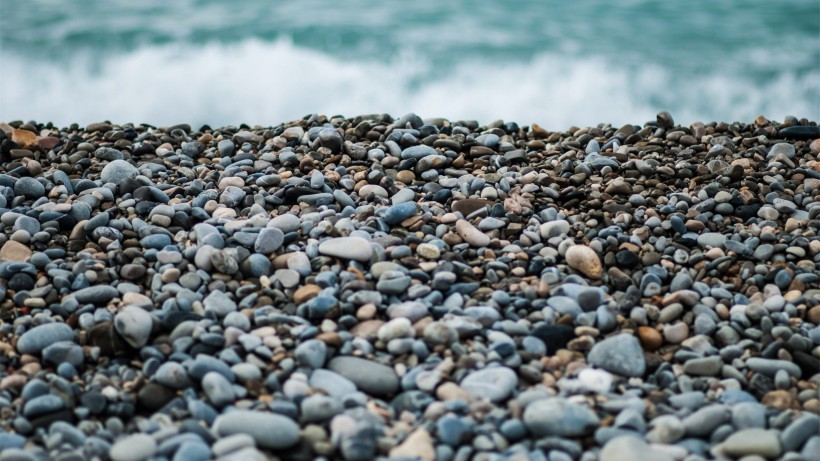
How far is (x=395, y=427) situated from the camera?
1785 millimetres

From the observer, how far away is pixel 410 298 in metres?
2.21

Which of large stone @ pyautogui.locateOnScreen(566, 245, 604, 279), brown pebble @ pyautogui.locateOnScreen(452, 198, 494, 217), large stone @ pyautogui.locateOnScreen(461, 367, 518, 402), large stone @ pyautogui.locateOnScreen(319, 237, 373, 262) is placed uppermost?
brown pebble @ pyautogui.locateOnScreen(452, 198, 494, 217)

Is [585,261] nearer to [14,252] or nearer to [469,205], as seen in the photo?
[469,205]

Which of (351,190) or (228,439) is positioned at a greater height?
(351,190)

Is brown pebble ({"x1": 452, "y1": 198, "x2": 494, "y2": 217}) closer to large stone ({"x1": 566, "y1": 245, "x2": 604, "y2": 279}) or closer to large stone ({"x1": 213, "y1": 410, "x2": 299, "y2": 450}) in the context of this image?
large stone ({"x1": 566, "y1": 245, "x2": 604, "y2": 279})

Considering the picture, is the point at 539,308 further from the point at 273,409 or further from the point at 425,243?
the point at 273,409

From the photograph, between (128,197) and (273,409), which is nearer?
(273,409)

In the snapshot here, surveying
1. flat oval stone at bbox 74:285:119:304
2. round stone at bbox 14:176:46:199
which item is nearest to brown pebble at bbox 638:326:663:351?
flat oval stone at bbox 74:285:119:304

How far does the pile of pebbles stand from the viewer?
1777mm

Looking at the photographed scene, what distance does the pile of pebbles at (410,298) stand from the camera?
1.78 meters

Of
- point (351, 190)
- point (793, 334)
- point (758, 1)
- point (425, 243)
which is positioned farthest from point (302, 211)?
point (758, 1)

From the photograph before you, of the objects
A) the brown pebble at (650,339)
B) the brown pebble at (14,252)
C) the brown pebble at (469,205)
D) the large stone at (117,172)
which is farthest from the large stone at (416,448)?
the large stone at (117,172)

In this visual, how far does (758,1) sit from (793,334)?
8411 mm

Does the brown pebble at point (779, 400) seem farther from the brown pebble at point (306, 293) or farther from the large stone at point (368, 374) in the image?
the brown pebble at point (306, 293)
